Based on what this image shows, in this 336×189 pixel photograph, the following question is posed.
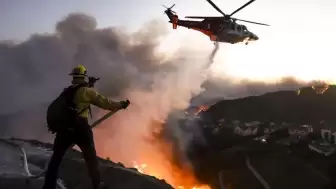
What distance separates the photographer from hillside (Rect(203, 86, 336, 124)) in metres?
126

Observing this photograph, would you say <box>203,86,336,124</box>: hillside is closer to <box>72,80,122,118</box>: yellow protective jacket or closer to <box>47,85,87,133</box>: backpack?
<box>72,80,122,118</box>: yellow protective jacket

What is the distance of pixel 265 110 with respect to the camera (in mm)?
139750

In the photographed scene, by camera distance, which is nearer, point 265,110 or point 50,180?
point 50,180

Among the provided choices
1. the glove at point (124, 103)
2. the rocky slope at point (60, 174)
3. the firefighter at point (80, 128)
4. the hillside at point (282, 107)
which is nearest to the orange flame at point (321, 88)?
the hillside at point (282, 107)

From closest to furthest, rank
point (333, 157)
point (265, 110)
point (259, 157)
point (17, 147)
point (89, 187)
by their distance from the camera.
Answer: point (89, 187) → point (17, 147) → point (333, 157) → point (259, 157) → point (265, 110)

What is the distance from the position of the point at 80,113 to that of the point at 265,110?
13520 cm

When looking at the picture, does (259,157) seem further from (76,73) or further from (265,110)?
(265,110)

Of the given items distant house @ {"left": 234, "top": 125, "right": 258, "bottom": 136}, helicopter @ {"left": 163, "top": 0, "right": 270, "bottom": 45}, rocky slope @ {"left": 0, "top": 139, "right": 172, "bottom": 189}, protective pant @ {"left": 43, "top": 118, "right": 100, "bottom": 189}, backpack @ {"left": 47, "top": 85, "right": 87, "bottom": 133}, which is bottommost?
distant house @ {"left": 234, "top": 125, "right": 258, "bottom": 136}

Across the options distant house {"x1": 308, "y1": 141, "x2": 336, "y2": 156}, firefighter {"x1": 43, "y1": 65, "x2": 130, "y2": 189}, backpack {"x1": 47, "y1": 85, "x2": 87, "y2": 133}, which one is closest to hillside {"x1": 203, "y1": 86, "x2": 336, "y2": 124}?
distant house {"x1": 308, "y1": 141, "x2": 336, "y2": 156}

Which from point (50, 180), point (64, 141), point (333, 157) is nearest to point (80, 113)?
point (64, 141)

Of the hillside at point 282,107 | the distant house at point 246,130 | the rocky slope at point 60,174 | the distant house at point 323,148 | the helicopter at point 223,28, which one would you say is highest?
the helicopter at point 223,28

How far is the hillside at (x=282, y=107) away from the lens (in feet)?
413

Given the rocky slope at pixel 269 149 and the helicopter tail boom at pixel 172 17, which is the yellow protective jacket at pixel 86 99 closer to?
the rocky slope at pixel 269 149

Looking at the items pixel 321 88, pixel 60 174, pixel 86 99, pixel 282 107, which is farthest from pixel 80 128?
pixel 321 88
